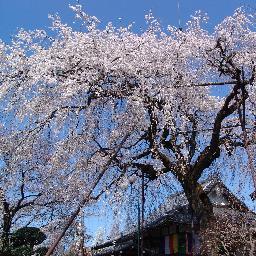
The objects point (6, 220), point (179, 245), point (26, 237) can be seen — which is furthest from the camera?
point (179, 245)

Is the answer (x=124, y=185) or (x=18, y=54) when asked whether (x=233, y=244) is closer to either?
(x=124, y=185)

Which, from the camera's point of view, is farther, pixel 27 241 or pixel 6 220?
pixel 6 220

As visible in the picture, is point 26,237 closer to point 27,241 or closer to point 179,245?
point 27,241

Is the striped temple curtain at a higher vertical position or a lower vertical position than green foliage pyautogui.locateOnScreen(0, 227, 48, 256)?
higher

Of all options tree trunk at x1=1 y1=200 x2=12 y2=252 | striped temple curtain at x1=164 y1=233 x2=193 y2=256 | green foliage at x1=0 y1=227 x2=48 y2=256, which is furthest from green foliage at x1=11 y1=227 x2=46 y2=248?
striped temple curtain at x1=164 y1=233 x2=193 y2=256

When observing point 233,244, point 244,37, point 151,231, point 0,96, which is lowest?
point 233,244

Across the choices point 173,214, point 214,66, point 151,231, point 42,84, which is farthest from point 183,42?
Answer: point 151,231

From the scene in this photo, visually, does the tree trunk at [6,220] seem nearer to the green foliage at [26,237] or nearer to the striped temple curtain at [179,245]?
the green foliage at [26,237]

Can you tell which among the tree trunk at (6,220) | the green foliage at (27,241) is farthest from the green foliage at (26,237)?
the tree trunk at (6,220)


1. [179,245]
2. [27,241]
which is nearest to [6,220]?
[27,241]

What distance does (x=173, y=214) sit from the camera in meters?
14.2

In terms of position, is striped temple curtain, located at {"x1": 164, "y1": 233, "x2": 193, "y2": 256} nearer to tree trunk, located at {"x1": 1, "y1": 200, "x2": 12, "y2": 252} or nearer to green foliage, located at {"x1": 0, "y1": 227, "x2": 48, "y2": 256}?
green foliage, located at {"x1": 0, "y1": 227, "x2": 48, "y2": 256}

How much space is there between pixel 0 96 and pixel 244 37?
6.06 meters

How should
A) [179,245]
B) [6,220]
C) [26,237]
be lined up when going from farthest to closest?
[179,245]
[6,220]
[26,237]
